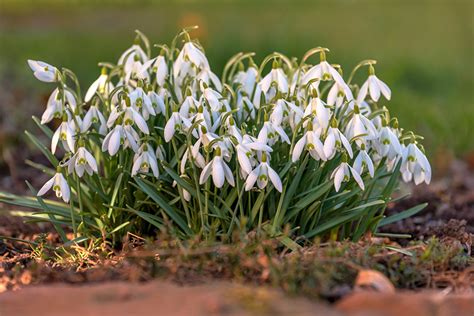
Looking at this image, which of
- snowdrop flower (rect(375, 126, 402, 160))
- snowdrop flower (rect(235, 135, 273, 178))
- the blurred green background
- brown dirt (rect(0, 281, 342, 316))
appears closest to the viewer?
brown dirt (rect(0, 281, 342, 316))

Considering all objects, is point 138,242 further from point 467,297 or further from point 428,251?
point 467,297

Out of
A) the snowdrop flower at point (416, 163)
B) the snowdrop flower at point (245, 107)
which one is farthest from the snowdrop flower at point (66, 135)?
the snowdrop flower at point (416, 163)

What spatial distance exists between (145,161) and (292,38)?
4927 mm

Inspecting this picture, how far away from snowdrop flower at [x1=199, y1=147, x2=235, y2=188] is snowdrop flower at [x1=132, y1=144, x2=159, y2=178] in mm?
217

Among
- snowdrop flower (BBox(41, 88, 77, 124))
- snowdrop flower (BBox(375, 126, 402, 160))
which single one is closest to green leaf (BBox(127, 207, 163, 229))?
snowdrop flower (BBox(41, 88, 77, 124))

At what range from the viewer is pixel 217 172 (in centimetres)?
289

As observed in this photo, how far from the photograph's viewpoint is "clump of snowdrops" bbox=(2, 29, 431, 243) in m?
3.01

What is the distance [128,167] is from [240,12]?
7.68m

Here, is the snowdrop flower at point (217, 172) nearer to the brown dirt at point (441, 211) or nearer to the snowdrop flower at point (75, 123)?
the snowdrop flower at point (75, 123)

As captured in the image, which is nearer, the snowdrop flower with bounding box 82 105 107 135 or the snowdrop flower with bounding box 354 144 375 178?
the snowdrop flower with bounding box 354 144 375 178

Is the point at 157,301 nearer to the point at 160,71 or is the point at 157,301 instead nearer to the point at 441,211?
the point at 160,71

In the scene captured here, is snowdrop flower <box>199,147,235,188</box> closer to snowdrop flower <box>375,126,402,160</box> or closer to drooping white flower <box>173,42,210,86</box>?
drooping white flower <box>173,42,210,86</box>

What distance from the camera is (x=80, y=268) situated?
3020 mm

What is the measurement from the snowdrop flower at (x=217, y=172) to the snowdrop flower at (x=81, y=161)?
0.42 meters
